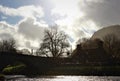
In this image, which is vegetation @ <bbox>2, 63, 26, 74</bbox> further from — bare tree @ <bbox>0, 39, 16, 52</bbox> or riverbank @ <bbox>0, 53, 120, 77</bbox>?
bare tree @ <bbox>0, 39, 16, 52</bbox>

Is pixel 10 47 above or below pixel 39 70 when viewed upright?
above

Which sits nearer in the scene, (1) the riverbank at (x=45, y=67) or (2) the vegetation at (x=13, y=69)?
(2) the vegetation at (x=13, y=69)

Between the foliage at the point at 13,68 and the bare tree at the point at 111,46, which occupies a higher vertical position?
the bare tree at the point at 111,46

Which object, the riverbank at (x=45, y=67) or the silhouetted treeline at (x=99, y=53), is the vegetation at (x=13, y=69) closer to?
the riverbank at (x=45, y=67)

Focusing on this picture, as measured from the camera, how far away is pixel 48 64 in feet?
Answer: 356

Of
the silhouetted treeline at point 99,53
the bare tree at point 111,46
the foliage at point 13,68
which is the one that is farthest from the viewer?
the bare tree at point 111,46

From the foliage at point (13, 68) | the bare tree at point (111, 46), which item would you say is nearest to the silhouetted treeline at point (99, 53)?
the bare tree at point (111, 46)

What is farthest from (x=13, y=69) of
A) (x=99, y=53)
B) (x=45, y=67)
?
(x=99, y=53)

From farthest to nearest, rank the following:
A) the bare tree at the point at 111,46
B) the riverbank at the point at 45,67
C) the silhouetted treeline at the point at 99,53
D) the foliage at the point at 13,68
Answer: the bare tree at the point at 111,46 → the silhouetted treeline at the point at 99,53 → the riverbank at the point at 45,67 → the foliage at the point at 13,68

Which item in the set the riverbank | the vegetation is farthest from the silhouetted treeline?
the vegetation

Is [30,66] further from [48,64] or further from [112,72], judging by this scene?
[112,72]

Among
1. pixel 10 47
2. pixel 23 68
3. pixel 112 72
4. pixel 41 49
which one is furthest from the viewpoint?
→ pixel 10 47

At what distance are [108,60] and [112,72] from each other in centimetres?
2326

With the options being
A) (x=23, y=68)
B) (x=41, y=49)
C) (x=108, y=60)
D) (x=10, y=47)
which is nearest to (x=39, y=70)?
(x=23, y=68)
